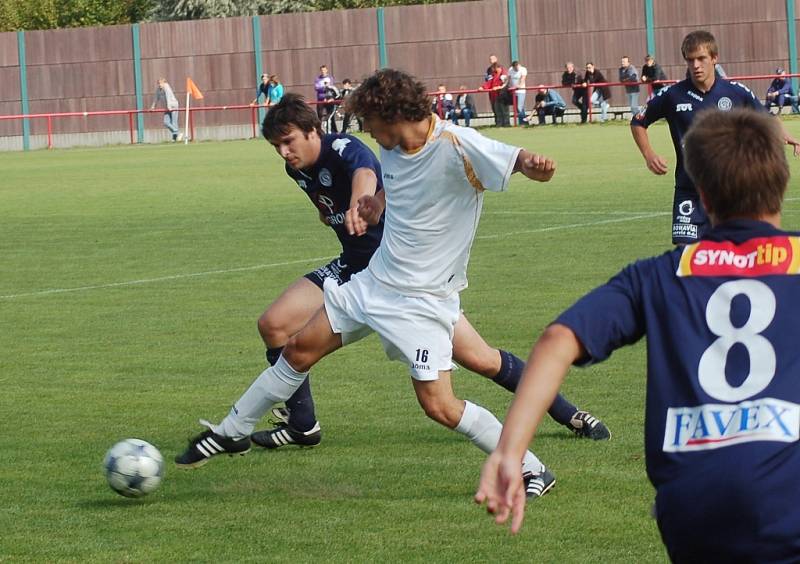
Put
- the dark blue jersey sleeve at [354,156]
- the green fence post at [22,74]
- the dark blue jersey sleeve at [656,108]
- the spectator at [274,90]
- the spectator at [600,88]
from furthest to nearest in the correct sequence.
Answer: the green fence post at [22,74] → the spectator at [274,90] → the spectator at [600,88] → the dark blue jersey sleeve at [656,108] → the dark blue jersey sleeve at [354,156]

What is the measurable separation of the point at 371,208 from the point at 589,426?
5.48 feet

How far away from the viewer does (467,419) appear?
590 centimetres

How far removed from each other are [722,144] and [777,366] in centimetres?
42

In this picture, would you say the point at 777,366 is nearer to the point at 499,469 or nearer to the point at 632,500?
the point at 499,469

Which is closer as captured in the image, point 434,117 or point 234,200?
point 434,117

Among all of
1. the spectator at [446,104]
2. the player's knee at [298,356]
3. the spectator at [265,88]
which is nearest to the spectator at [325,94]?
the spectator at [265,88]

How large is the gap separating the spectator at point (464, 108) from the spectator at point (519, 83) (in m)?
1.40

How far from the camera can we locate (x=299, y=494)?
20.4 feet

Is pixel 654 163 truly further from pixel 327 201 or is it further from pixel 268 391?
pixel 268 391

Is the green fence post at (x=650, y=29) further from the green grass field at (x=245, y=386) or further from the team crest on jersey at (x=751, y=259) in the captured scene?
the team crest on jersey at (x=751, y=259)

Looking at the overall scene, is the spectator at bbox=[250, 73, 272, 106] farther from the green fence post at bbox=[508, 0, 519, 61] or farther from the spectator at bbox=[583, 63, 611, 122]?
the spectator at bbox=[583, 63, 611, 122]

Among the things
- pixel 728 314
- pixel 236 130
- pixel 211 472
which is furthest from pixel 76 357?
pixel 236 130

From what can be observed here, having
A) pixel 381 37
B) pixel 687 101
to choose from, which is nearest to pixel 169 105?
pixel 381 37

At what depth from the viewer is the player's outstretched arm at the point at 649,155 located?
9.85 m
